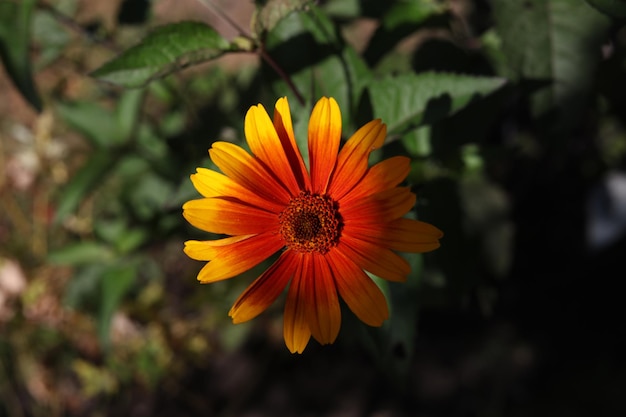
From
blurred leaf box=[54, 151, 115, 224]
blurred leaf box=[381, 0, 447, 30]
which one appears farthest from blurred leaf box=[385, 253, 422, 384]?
blurred leaf box=[54, 151, 115, 224]

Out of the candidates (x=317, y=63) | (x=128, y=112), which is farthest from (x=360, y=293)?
(x=128, y=112)

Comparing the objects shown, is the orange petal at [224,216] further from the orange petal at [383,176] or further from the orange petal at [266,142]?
the orange petal at [383,176]

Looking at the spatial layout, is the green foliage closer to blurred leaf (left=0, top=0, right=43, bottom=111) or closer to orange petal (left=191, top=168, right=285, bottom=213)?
blurred leaf (left=0, top=0, right=43, bottom=111)

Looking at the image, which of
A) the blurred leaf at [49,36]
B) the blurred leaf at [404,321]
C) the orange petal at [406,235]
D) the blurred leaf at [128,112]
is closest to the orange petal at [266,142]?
the orange petal at [406,235]

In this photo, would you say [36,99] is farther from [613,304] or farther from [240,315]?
[613,304]

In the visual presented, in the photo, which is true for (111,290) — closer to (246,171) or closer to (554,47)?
(246,171)
